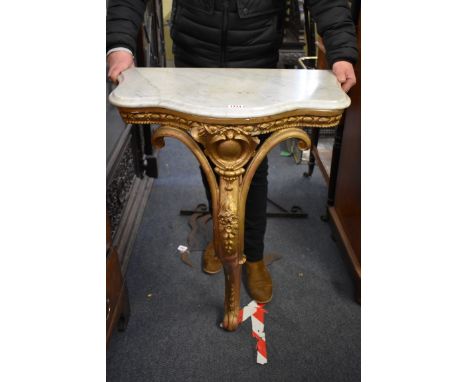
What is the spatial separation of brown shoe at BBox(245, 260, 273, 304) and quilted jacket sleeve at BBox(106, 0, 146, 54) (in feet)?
2.71

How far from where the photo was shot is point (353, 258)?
1559 mm

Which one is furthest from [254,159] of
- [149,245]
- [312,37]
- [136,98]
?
[312,37]

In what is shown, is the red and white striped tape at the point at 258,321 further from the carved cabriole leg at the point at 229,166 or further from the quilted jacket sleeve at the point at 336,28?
the quilted jacket sleeve at the point at 336,28

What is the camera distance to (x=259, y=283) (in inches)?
58.6

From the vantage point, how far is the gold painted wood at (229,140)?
0.90 meters

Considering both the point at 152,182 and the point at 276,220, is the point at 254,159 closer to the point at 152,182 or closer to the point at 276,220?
the point at 276,220

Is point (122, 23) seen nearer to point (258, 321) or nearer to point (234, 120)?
point (234, 120)

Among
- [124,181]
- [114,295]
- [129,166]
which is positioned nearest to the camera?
[114,295]

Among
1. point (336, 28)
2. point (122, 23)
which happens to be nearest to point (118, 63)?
point (122, 23)

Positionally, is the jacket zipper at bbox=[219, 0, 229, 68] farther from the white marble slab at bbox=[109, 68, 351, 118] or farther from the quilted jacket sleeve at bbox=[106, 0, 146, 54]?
the quilted jacket sleeve at bbox=[106, 0, 146, 54]

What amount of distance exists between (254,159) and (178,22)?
0.47 m

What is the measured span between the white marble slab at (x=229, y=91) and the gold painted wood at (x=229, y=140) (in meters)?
0.02

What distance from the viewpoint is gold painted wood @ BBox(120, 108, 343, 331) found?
0.90m

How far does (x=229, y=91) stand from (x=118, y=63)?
307mm
